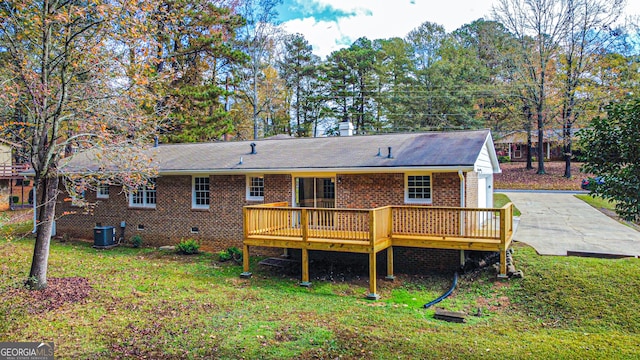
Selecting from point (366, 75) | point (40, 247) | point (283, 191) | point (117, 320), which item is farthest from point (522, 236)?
point (366, 75)

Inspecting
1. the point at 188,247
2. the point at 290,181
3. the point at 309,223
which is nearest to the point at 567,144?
the point at 290,181

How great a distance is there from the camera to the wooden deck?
985cm

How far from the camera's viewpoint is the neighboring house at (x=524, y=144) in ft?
97.1

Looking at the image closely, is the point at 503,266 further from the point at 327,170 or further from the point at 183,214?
the point at 183,214

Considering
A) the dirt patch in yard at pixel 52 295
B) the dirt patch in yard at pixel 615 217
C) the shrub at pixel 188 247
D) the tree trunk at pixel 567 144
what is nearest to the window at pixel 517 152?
the tree trunk at pixel 567 144

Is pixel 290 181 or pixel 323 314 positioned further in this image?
pixel 290 181

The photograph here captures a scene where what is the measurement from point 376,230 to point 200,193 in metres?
7.66

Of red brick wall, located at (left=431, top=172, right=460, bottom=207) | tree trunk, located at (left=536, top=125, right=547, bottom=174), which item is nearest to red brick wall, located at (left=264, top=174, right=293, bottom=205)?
red brick wall, located at (left=431, top=172, right=460, bottom=207)

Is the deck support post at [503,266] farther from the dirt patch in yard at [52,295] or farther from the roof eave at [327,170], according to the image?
the dirt patch in yard at [52,295]

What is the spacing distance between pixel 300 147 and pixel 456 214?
22.5 ft

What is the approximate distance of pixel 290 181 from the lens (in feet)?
43.0

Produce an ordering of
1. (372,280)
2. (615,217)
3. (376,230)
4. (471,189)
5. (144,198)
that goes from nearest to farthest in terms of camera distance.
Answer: (372,280), (376,230), (471,189), (144,198), (615,217)

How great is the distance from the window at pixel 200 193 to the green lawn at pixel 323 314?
11.3 ft

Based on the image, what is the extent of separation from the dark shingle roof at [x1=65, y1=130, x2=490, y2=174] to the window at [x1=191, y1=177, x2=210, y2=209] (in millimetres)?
629
